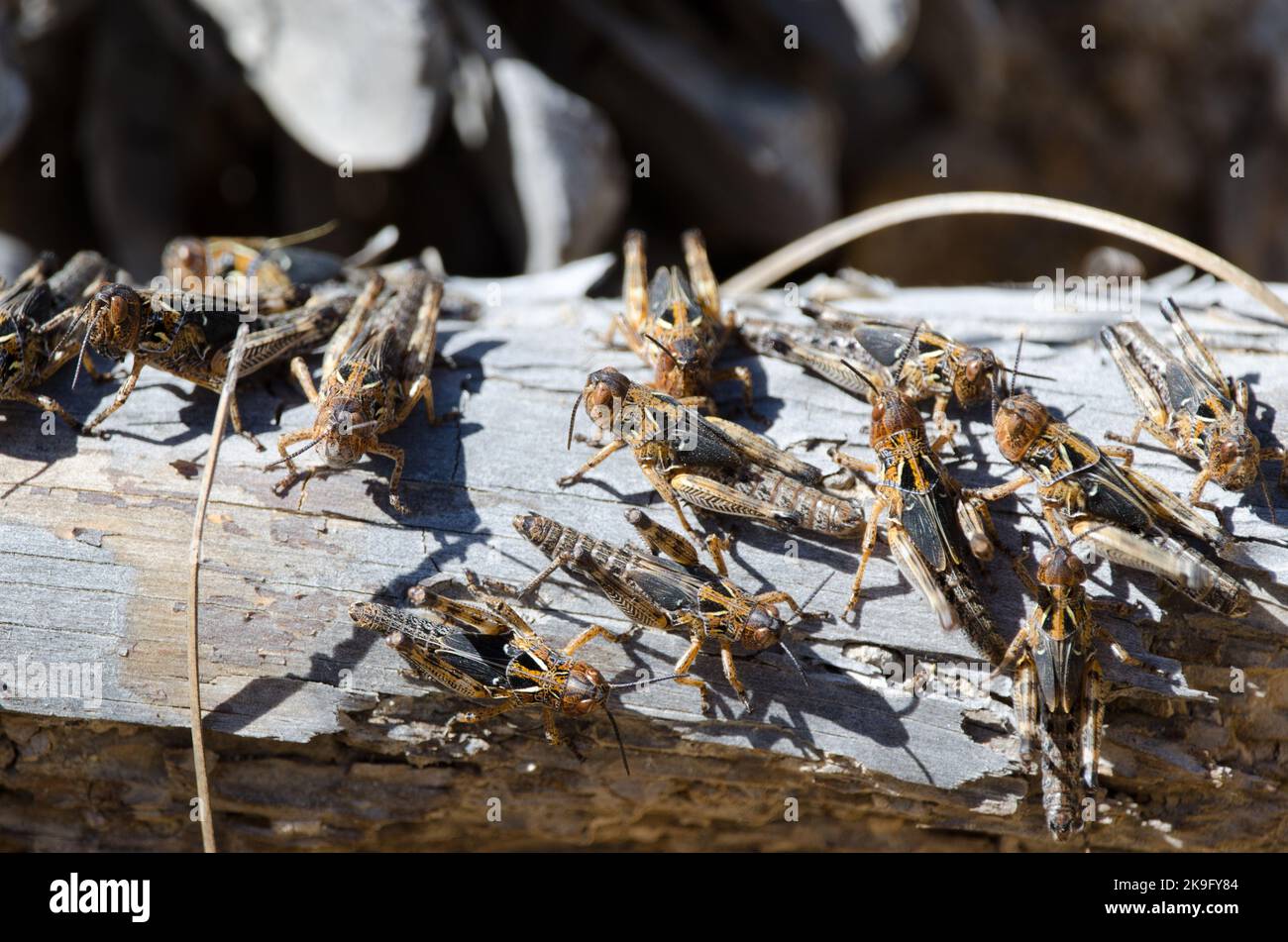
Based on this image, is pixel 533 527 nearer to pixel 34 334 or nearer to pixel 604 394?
pixel 604 394

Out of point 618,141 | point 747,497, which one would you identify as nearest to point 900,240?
point 618,141

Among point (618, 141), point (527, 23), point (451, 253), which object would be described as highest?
point (527, 23)

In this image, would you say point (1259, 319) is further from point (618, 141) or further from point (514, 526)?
point (618, 141)

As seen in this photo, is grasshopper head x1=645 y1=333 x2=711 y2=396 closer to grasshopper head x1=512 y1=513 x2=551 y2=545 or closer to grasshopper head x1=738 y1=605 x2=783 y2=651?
grasshopper head x1=512 y1=513 x2=551 y2=545

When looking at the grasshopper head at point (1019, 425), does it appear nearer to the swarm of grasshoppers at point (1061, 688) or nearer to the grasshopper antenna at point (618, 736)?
the swarm of grasshoppers at point (1061, 688)

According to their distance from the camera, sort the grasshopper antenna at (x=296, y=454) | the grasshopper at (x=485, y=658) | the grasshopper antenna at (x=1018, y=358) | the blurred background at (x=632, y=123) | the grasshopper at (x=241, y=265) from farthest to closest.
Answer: the blurred background at (x=632, y=123)
the grasshopper at (x=241, y=265)
the grasshopper antenna at (x=1018, y=358)
the grasshopper antenna at (x=296, y=454)
the grasshopper at (x=485, y=658)

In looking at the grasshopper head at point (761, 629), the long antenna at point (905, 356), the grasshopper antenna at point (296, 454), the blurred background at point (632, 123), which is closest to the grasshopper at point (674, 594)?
the grasshopper head at point (761, 629)
